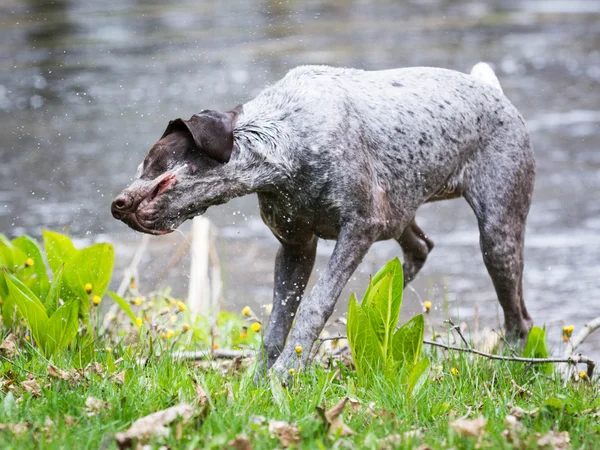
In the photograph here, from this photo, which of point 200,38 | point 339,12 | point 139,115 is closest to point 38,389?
point 139,115

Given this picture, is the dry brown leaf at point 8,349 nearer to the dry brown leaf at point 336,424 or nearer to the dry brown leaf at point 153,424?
the dry brown leaf at point 153,424

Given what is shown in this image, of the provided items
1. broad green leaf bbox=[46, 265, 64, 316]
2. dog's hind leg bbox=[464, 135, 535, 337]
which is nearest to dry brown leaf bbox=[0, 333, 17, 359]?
broad green leaf bbox=[46, 265, 64, 316]

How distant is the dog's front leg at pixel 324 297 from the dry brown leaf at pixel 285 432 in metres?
0.77

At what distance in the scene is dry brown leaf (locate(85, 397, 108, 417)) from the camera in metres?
3.58

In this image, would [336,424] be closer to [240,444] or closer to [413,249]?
[240,444]

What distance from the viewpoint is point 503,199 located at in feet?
16.3

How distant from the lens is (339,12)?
17.8 m

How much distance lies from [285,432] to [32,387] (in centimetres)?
121

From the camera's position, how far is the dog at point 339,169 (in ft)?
13.4

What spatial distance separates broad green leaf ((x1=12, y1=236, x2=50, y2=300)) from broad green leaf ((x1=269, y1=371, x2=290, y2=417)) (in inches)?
62.7

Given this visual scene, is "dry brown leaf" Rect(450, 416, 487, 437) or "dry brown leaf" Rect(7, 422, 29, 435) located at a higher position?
"dry brown leaf" Rect(7, 422, 29, 435)

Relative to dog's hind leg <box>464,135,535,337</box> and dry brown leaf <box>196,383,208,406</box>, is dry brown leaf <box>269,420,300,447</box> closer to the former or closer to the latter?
dry brown leaf <box>196,383,208,406</box>

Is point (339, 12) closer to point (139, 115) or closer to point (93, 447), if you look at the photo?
point (139, 115)

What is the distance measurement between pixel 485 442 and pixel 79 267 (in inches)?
98.0
